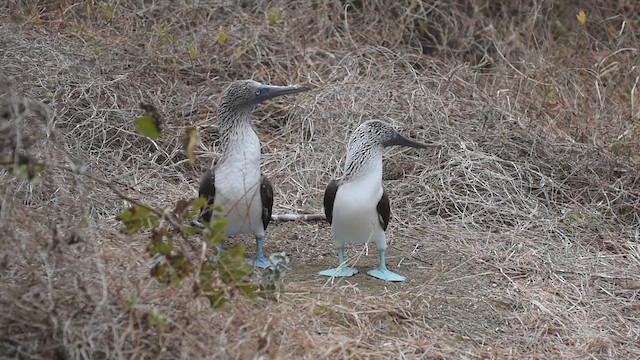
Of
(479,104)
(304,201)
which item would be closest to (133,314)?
(304,201)

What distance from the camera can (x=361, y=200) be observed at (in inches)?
189

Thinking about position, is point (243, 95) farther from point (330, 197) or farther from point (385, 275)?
point (385, 275)

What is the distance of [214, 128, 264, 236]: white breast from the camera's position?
16.0ft

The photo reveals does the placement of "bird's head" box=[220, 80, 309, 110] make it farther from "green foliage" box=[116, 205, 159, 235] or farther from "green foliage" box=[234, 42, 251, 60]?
"green foliage" box=[234, 42, 251, 60]

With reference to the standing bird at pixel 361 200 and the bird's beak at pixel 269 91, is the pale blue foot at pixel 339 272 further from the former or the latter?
the bird's beak at pixel 269 91

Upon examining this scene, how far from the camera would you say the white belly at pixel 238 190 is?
16.0 ft

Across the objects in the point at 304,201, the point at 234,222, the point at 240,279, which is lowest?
the point at 304,201

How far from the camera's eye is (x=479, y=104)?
267 inches

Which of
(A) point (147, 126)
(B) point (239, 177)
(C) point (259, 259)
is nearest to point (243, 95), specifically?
(B) point (239, 177)

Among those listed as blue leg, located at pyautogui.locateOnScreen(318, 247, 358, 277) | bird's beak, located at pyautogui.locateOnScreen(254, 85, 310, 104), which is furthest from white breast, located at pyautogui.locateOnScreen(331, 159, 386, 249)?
bird's beak, located at pyautogui.locateOnScreen(254, 85, 310, 104)

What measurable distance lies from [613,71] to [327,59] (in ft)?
7.29

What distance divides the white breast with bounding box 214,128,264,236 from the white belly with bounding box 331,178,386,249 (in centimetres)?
40

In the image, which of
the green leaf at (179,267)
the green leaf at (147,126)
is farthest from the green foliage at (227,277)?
the green leaf at (147,126)

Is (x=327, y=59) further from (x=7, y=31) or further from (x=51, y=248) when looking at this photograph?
(x=51, y=248)
